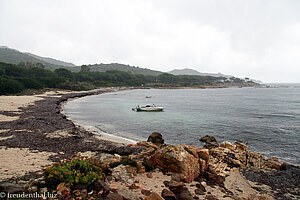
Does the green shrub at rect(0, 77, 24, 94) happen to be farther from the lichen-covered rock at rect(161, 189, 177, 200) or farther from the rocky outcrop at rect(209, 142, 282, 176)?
the lichen-covered rock at rect(161, 189, 177, 200)

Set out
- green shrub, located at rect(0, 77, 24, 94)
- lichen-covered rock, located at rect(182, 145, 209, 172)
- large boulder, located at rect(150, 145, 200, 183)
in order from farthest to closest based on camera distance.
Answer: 1. green shrub, located at rect(0, 77, 24, 94)
2. lichen-covered rock, located at rect(182, 145, 209, 172)
3. large boulder, located at rect(150, 145, 200, 183)

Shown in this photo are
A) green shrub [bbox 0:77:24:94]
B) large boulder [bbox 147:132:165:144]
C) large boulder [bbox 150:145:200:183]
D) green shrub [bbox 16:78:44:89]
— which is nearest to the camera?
large boulder [bbox 150:145:200:183]

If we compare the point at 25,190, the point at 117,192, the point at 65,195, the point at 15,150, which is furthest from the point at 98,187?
the point at 15,150

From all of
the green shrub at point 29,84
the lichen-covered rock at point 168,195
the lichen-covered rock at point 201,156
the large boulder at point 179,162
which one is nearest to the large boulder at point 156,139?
the lichen-covered rock at point 201,156

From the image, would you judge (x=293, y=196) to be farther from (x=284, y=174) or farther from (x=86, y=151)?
(x=86, y=151)

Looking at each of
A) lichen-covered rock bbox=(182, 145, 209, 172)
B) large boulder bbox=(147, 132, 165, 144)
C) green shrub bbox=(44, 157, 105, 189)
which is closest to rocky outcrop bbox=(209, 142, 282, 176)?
lichen-covered rock bbox=(182, 145, 209, 172)

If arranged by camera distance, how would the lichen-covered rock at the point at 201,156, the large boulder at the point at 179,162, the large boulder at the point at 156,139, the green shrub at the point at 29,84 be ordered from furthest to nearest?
the green shrub at the point at 29,84 < the large boulder at the point at 156,139 < the lichen-covered rock at the point at 201,156 < the large boulder at the point at 179,162

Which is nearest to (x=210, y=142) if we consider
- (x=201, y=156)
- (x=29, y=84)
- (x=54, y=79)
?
(x=201, y=156)

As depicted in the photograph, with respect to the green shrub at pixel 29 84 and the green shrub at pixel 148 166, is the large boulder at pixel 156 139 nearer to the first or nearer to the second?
the green shrub at pixel 148 166

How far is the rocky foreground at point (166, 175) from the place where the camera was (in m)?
7.49

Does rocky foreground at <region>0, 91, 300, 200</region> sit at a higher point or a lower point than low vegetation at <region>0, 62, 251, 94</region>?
lower

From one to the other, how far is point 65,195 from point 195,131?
23.1 metres

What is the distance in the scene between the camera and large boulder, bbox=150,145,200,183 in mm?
10297

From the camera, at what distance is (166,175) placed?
1037cm
